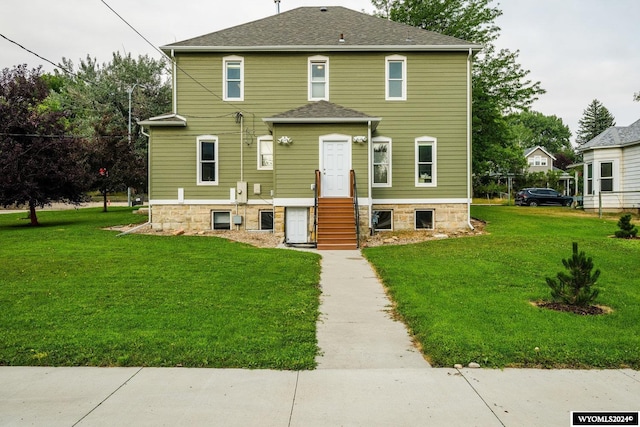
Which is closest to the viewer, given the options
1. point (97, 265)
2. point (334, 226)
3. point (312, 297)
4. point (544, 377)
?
point (544, 377)

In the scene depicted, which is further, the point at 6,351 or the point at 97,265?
the point at 97,265

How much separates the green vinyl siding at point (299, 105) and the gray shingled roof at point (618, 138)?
433 inches

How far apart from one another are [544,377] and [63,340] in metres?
5.36

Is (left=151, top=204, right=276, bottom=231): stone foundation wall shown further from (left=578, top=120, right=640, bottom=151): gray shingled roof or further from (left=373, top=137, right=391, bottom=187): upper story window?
(left=578, top=120, right=640, bottom=151): gray shingled roof

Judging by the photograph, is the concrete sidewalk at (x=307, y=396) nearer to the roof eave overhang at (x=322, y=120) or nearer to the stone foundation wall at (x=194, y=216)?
the roof eave overhang at (x=322, y=120)

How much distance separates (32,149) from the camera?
18.5 metres

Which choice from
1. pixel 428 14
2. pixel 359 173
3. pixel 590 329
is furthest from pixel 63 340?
pixel 428 14

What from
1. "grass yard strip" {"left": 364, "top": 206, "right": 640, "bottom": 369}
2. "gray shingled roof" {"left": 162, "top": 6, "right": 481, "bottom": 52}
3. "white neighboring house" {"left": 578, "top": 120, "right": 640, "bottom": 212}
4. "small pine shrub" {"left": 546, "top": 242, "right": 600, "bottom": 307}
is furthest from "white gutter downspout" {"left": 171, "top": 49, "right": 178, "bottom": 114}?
"white neighboring house" {"left": 578, "top": 120, "right": 640, "bottom": 212}

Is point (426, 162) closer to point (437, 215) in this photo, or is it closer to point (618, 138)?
point (437, 215)

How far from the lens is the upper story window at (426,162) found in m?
18.0

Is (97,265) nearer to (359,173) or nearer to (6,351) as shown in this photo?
(6,351)

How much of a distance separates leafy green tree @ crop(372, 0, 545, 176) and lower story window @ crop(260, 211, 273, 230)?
513 inches

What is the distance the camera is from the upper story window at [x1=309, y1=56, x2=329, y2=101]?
711 inches

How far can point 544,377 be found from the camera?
458 centimetres
